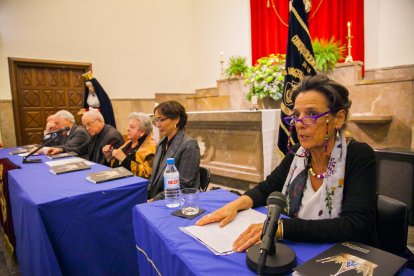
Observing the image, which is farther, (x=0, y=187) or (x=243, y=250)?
(x=0, y=187)

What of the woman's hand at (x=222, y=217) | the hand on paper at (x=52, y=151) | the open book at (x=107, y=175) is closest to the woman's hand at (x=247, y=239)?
the woman's hand at (x=222, y=217)

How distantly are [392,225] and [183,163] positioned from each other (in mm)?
1282

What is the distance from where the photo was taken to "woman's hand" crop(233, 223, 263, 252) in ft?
2.91

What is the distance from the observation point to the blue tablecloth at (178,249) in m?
0.81

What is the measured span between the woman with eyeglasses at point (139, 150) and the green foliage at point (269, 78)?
1.54m

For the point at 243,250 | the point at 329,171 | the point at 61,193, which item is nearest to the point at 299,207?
the point at 329,171

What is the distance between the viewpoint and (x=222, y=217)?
1105mm

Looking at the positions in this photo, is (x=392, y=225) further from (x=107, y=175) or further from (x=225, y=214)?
(x=107, y=175)

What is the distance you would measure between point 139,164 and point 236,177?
169 cm

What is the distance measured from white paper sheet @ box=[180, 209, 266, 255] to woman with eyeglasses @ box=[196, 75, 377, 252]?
28mm

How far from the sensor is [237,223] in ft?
3.55

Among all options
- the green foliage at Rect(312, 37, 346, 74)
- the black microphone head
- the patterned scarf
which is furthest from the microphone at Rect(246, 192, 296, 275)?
the green foliage at Rect(312, 37, 346, 74)

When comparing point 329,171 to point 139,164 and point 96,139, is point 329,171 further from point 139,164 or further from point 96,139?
point 96,139

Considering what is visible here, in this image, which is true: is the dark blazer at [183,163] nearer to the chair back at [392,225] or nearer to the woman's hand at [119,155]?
the woman's hand at [119,155]
